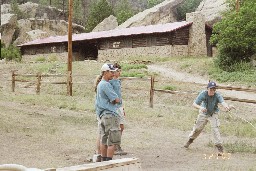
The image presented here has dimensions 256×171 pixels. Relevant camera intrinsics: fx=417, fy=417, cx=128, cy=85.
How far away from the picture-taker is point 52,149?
887 cm

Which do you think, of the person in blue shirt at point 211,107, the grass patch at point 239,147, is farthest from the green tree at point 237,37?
the person in blue shirt at point 211,107

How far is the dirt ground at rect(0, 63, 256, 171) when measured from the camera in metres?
7.73

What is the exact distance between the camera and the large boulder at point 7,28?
2005 inches

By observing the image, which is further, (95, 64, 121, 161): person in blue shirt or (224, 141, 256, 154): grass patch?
(224, 141, 256, 154): grass patch

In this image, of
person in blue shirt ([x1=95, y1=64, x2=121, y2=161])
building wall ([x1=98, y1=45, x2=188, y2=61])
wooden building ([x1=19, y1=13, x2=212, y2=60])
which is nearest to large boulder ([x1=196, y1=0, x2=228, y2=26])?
wooden building ([x1=19, y1=13, x2=212, y2=60])

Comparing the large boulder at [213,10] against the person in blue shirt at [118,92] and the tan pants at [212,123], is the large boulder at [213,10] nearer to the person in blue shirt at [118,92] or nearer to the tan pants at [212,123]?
the tan pants at [212,123]

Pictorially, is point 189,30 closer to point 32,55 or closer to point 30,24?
point 32,55

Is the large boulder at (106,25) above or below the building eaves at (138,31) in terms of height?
above

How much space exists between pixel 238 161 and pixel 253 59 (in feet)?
66.3

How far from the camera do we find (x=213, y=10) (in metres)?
45.6

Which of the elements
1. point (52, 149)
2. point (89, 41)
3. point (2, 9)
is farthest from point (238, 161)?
point (2, 9)

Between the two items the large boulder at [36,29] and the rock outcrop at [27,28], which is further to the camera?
the large boulder at [36,29]

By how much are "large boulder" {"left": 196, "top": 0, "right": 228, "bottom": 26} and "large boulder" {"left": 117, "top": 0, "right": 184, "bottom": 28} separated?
13.3 ft

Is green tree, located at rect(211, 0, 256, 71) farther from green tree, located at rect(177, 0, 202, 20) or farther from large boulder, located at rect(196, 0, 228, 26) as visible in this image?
green tree, located at rect(177, 0, 202, 20)
